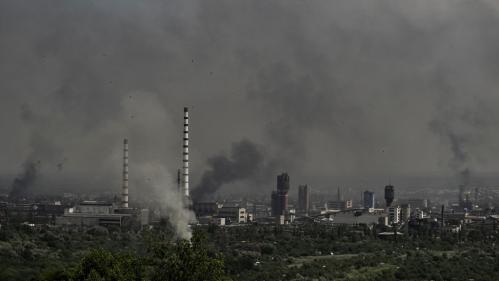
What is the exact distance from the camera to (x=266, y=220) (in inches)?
4983

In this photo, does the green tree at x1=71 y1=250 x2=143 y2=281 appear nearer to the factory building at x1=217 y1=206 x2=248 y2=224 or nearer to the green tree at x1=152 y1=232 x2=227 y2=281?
the green tree at x1=152 y1=232 x2=227 y2=281

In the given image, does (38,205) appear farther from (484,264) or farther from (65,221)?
(484,264)

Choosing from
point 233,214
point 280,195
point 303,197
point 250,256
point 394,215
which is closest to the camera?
point 250,256

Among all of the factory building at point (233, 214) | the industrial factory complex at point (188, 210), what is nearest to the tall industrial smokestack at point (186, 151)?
the industrial factory complex at point (188, 210)

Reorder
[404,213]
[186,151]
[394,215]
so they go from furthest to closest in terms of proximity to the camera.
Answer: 1. [404,213]
2. [394,215]
3. [186,151]

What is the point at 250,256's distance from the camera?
61844 millimetres

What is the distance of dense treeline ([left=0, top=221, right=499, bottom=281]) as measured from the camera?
97.2ft

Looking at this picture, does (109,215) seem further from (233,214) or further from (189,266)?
(189,266)

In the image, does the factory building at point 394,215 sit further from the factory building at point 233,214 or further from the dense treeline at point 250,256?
the dense treeline at point 250,256

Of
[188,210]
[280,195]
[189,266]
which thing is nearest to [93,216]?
[188,210]

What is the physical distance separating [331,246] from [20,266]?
28842 millimetres

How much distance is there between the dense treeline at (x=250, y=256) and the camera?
29.6 meters

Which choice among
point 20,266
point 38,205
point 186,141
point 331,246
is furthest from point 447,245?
point 38,205

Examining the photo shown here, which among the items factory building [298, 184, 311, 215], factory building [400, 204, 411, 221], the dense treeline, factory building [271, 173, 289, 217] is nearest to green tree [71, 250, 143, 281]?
the dense treeline
